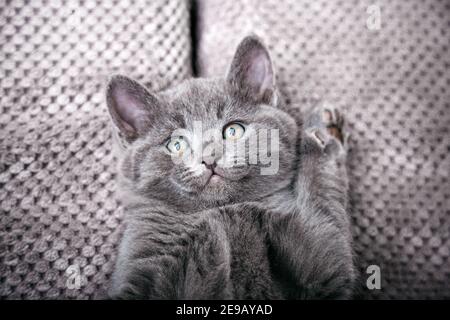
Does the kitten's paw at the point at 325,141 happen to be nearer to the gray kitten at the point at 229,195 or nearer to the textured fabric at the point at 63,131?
the gray kitten at the point at 229,195

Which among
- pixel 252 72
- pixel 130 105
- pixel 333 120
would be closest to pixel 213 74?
pixel 252 72

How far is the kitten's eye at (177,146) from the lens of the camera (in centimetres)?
92

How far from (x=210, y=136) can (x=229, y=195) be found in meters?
0.16

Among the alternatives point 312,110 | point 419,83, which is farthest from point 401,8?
point 312,110

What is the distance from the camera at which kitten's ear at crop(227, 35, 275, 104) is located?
957 millimetres

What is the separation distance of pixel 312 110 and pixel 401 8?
1.54 ft

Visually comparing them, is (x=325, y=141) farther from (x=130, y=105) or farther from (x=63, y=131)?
(x=63, y=131)

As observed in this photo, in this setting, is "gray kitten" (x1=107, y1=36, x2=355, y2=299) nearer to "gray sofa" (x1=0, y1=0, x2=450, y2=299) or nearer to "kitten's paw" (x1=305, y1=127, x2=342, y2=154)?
"kitten's paw" (x1=305, y1=127, x2=342, y2=154)

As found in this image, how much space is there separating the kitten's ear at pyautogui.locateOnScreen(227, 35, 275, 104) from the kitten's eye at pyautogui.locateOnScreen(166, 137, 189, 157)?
207 millimetres

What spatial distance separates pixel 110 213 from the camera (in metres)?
0.99

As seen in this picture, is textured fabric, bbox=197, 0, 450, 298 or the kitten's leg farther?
textured fabric, bbox=197, 0, 450, 298

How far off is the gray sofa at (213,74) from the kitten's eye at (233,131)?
9.5 inches

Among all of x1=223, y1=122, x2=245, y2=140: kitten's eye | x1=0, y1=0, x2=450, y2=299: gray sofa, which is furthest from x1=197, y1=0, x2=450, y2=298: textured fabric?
x1=223, y1=122, x2=245, y2=140: kitten's eye
